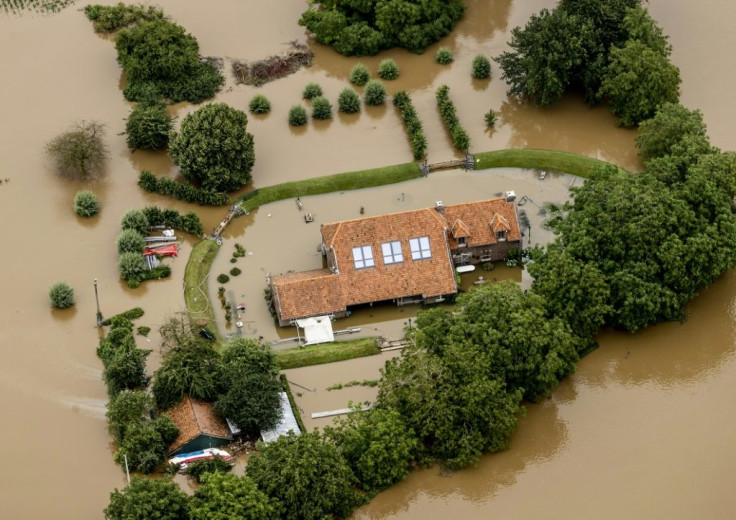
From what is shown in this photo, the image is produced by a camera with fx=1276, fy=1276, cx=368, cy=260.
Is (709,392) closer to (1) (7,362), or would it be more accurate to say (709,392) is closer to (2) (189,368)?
(2) (189,368)

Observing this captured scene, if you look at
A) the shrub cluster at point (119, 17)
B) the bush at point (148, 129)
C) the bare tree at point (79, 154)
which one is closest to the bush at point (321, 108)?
the bush at point (148, 129)

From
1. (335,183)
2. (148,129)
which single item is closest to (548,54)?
(335,183)

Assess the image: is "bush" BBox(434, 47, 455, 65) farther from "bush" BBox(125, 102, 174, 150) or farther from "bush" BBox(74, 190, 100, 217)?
"bush" BBox(74, 190, 100, 217)

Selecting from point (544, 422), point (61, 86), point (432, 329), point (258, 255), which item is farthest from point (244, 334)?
point (61, 86)

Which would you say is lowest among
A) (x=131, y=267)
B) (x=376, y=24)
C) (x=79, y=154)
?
(x=131, y=267)

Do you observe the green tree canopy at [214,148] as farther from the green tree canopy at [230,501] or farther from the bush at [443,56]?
the green tree canopy at [230,501]

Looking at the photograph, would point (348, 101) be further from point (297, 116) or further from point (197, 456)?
point (197, 456)
